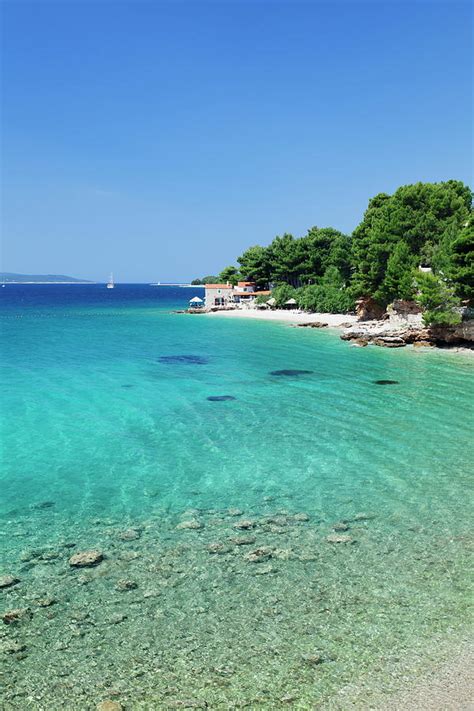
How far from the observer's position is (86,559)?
1007cm

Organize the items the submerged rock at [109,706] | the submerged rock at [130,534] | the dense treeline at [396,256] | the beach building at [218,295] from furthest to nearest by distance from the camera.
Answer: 1. the beach building at [218,295]
2. the dense treeline at [396,256]
3. the submerged rock at [130,534]
4. the submerged rock at [109,706]

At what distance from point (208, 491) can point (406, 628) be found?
6765 mm

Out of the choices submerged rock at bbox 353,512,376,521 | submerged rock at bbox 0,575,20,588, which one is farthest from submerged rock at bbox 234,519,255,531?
submerged rock at bbox 0,575,20,588

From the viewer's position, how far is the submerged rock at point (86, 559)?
32.6 feet

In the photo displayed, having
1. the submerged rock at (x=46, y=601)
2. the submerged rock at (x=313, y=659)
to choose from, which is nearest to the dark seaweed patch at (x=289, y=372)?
the submerged rock at (x=46, y=601)

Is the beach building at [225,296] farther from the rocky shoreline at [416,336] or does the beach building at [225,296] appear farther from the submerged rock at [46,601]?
the submerged rock at [46,601]

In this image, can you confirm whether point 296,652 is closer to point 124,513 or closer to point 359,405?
point 124,513

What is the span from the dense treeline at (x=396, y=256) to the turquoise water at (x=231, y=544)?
59.5 ft

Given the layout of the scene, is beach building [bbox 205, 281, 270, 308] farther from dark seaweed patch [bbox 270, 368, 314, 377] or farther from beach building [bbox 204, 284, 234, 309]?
dark seaweed patch [bbox 270, 368, 314, 377]

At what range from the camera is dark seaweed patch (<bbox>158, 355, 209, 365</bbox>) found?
124ft

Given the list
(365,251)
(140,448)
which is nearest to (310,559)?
(140,448)

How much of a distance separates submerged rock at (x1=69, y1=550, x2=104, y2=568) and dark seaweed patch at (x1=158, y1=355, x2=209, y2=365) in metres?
27.3

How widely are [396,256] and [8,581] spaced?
4997 cm

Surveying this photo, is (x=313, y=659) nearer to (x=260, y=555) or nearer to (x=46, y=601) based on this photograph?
(x=260, y=555)
